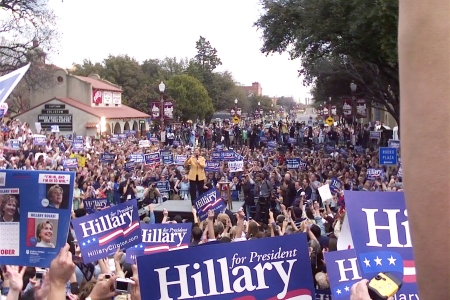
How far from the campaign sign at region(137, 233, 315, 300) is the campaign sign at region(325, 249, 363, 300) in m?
0.84

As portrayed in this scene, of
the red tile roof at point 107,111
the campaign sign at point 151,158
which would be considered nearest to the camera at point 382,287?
the campaign sign at point 151,158

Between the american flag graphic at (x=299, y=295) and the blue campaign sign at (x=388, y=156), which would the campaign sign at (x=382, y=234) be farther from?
the blue campaign sign at (x=388, y=156)

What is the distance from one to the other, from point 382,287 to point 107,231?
16.6 feet

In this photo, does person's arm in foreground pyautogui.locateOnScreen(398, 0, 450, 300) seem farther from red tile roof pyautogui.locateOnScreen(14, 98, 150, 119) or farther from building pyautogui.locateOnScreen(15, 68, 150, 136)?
red tile roof pyautogui.locateOnScreen(14, 98, 150, 119)

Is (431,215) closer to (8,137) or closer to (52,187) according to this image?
(52,187)

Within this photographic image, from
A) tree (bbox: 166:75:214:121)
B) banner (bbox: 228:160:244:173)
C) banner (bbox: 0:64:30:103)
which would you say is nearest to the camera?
banner (bbox: 0:64:30:103)

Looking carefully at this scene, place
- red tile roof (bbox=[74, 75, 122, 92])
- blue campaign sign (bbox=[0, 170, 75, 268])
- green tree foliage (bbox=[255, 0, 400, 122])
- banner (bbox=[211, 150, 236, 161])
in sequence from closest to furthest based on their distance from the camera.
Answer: blue campaign sign (bbox=[0, 170, 75, 268]) → banner (bbox=[211, 150, 236, 161]) → green tree foliage (bbox=[255, 0, 400, 122]) → red tile roof (bbox=[74, 75, 122, 92])

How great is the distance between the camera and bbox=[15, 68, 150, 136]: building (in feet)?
170

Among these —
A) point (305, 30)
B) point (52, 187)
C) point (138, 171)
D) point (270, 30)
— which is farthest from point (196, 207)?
point (270, 30)

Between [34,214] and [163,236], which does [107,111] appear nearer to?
[163,236]

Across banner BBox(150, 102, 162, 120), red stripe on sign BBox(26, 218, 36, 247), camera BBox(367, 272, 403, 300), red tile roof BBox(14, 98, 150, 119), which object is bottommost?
red stripe on sign BBox(26, 218, 36, 247)

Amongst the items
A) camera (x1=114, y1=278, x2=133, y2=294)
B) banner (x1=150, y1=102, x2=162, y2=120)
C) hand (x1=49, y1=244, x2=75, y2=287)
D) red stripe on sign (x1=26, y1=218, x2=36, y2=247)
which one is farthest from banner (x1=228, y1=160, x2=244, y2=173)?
banner (x1=150, y1=102, x2=162, y2=120)

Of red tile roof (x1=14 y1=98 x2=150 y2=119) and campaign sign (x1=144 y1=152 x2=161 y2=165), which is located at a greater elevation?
red tile roof (x1=14 y1=98 x2=150 y2=119)

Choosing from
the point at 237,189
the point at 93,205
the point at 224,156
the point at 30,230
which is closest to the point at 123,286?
the point at 30,230
